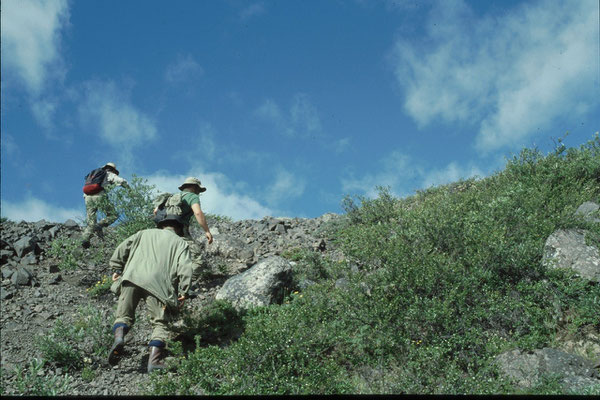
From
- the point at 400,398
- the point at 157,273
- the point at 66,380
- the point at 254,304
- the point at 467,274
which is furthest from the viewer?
the point at 254,304

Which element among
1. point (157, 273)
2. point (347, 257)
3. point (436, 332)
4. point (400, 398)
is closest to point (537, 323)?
point (436, 332)

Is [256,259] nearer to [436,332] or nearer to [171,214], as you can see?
[171,214]

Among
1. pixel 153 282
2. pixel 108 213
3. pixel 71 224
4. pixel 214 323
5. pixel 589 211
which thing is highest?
pixel 71 224

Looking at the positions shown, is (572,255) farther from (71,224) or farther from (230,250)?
(71,224)

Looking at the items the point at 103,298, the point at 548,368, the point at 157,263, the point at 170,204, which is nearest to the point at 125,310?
the point at 157,263

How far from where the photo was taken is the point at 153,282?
666 cm

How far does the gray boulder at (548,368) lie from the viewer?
550 centimetres

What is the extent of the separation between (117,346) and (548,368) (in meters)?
5.42

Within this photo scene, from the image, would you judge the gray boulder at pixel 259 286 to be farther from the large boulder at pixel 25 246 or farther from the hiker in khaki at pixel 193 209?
the large boulder at pixel 25 246

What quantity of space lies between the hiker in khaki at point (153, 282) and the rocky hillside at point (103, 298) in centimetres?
61

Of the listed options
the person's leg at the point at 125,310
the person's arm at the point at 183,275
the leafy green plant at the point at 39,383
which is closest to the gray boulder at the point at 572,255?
the person's arm at the point at 183,275

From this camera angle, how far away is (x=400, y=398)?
5277mm

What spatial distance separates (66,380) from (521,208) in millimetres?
8337

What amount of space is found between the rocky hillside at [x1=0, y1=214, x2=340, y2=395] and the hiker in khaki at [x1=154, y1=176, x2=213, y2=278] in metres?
→ 1.03
